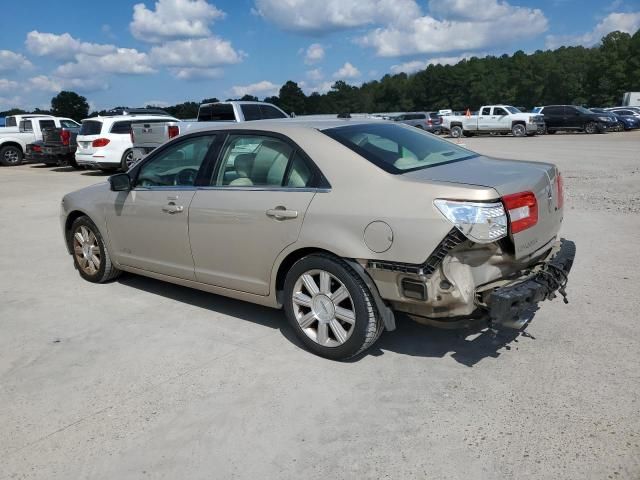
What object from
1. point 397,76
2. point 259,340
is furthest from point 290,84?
point 259,340

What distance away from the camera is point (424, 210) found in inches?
131

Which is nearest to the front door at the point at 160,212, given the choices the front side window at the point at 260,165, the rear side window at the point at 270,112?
the front side window at the point at 260,165

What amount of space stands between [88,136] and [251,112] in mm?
5007

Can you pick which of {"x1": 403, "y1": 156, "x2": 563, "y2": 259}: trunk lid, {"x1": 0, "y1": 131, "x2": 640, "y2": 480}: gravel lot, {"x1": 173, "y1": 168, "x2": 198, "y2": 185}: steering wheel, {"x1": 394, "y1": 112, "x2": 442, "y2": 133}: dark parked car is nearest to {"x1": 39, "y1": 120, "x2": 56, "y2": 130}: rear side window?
{"x1": 0, "y1": 131, "x2": 640, "y2": 480}: gravel lot

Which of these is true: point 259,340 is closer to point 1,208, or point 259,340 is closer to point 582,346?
point 582,346

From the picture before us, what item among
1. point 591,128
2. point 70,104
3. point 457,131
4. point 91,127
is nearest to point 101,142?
point 91,127

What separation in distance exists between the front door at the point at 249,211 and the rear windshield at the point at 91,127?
13507 mm

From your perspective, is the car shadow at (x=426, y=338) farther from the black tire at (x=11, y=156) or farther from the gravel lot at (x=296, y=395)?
the black tire at (x=11, y=156)

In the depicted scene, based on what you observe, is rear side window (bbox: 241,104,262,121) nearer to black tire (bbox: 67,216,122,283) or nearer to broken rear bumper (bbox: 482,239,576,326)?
black tire (bbox: 67,216,122,283)

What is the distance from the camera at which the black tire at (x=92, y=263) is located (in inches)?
223

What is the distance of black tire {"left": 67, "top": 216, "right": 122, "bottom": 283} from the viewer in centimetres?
565

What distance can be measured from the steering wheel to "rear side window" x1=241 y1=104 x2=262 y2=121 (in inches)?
431

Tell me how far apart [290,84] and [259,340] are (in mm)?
78682

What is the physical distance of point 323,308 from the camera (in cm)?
387
